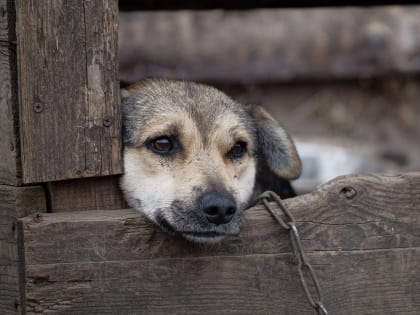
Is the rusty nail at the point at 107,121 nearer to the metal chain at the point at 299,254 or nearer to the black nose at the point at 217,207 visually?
the black nose at the point at 217,207

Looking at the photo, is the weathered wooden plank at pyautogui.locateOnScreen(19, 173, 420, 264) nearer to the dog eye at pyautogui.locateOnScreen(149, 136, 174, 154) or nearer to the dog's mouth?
the dog's mouth

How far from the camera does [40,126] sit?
2785mm

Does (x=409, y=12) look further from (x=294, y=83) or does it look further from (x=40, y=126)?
(x=40, y=126)

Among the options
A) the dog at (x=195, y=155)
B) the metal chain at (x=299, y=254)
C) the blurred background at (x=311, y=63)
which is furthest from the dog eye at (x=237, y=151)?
the blurred background at (x=311, y=63)

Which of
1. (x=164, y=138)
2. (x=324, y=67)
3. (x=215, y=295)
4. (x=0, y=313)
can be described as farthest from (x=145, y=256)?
(x=324, y=67)

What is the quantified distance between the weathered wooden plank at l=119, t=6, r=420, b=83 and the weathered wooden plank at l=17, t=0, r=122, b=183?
606 cm

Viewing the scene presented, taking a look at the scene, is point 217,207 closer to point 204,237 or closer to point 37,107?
point 204,237

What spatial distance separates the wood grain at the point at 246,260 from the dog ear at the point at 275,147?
119cm

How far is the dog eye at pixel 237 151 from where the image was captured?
149 inches

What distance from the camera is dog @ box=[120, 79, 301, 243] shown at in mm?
3027

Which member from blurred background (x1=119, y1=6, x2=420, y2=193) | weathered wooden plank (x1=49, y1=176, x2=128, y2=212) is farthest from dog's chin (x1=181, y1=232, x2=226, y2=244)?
blurred background (x1=119, y1=6, x2=420, y2=193)

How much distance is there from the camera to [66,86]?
2.81 meters

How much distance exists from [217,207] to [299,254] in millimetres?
428

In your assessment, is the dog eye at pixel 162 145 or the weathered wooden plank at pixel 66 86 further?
the dog eye at pixel 162 145
